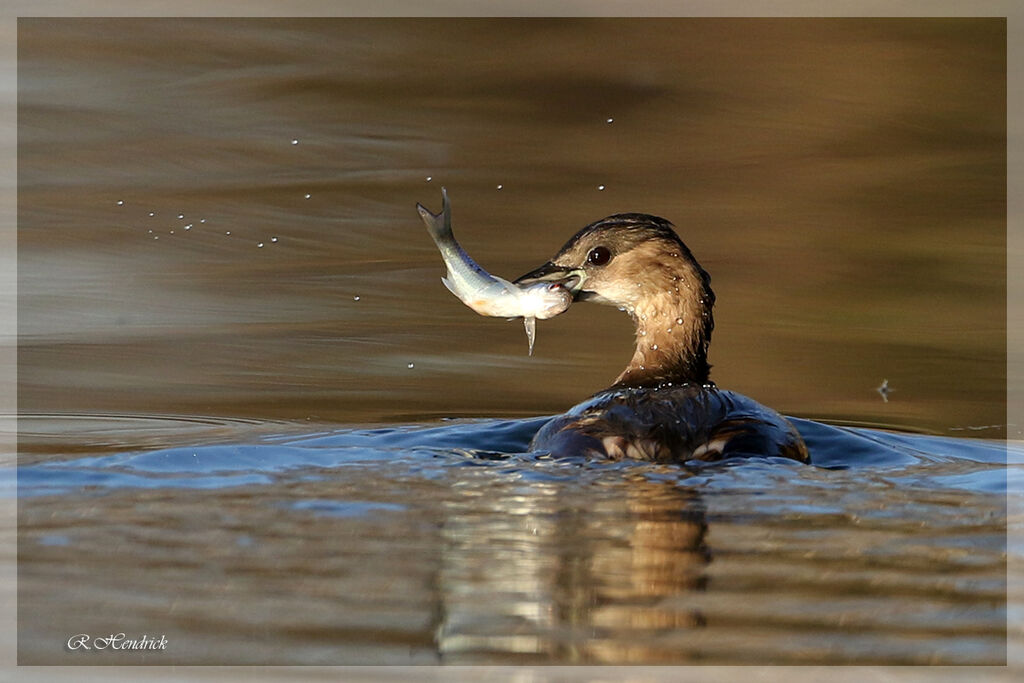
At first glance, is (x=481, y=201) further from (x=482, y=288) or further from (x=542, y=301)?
(x=482, y=288)

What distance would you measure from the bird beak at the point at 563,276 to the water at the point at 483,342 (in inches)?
22.7

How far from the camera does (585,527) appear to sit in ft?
12.8

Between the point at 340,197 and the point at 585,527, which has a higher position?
the point at 340,197

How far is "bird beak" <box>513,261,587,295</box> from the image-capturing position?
6000 millimetres

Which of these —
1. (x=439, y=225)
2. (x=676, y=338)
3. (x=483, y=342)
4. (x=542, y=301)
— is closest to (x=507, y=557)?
(x=439, y=225)

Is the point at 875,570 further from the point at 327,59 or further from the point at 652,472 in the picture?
the point at 327,59

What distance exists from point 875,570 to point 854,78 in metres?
6.93

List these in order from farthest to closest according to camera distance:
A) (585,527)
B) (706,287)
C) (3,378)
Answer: (3,378)
(706,287)
(585,527)

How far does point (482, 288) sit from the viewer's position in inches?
216

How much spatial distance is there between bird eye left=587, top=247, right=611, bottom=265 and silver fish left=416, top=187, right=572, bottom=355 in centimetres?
30

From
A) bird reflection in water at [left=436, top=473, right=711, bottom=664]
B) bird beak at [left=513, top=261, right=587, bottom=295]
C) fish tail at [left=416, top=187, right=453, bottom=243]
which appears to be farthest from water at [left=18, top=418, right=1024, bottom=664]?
bird beak at [left=513, top=261, right=587, bottom=295]

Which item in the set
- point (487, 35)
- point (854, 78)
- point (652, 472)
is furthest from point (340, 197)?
point (652, 472)
